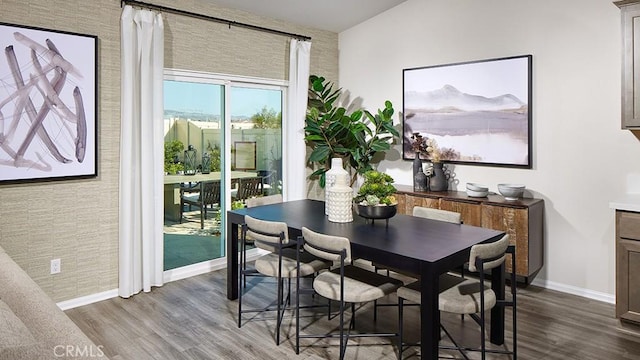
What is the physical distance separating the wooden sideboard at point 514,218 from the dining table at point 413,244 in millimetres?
1001

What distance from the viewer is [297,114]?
213 inches

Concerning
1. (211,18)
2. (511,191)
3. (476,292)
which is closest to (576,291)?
(511,191)

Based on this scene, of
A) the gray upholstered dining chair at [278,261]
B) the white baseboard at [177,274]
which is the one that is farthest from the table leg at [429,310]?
the white baseboard at [177,274]

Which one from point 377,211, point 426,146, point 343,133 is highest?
point 343,133

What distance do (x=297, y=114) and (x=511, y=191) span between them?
2.50m

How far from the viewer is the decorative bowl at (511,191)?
425cm

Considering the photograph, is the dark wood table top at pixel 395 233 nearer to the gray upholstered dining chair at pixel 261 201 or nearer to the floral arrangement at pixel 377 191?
the floral arrangement at pixel 377 191

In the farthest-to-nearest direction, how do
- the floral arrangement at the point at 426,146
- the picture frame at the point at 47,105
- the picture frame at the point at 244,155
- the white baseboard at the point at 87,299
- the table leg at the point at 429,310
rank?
the picture frame at the point at 244,155 < the floral arrangement at the point at 426,146 < the white baseboard at the point at 87,299 < the picture frame at the point at 47,105 < the table leg at the point at 429,310

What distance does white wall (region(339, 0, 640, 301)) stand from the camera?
3.87m

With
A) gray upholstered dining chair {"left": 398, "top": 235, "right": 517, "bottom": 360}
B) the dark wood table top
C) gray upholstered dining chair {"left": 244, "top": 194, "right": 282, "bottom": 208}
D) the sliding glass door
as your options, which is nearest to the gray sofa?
the dark wood table top

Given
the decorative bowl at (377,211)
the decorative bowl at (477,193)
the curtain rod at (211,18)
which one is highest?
the curtain rod at (211,18)

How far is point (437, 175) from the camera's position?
483 cm

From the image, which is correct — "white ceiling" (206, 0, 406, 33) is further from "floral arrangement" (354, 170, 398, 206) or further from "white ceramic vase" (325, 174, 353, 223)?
"floral arrangement" (354, 170, 398, 206)

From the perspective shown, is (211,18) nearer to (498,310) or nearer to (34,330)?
(498,310)
